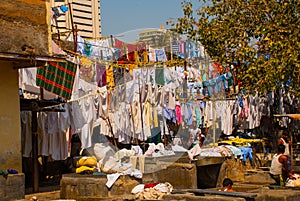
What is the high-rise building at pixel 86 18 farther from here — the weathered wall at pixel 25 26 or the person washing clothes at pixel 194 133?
the weathered wall at pixel 25 26

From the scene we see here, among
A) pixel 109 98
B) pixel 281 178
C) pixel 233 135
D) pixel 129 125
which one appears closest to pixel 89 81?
pixel 109 98

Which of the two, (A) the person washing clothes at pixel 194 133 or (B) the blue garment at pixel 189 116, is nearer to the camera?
(B) the blue garment at pixel 189 116

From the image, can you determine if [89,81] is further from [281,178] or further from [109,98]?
[281,178]

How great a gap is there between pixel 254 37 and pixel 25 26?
33.6 ft

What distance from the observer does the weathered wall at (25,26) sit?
11.8 m

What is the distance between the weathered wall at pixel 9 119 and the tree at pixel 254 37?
8289 mm

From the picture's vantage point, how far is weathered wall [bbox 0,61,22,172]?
12.4m

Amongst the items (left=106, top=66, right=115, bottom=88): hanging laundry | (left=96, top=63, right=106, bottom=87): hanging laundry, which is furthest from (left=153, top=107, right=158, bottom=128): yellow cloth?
(left=96, top=63, right=106, bottom=87): hanging laundry

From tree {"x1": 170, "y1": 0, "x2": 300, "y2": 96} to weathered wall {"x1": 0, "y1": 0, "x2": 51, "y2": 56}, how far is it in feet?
24.9

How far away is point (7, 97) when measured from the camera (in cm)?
1261

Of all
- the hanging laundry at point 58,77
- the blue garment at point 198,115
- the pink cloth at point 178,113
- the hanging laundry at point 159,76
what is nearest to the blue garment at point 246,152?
the pink cloth at point 178,113

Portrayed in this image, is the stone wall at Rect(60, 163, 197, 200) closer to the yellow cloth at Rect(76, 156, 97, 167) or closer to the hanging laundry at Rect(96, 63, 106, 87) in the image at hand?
the yellow cloth at Rect(76, 156, 97, 167)

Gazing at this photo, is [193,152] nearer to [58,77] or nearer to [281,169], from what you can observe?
[281,169]

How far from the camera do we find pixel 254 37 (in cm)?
2006
